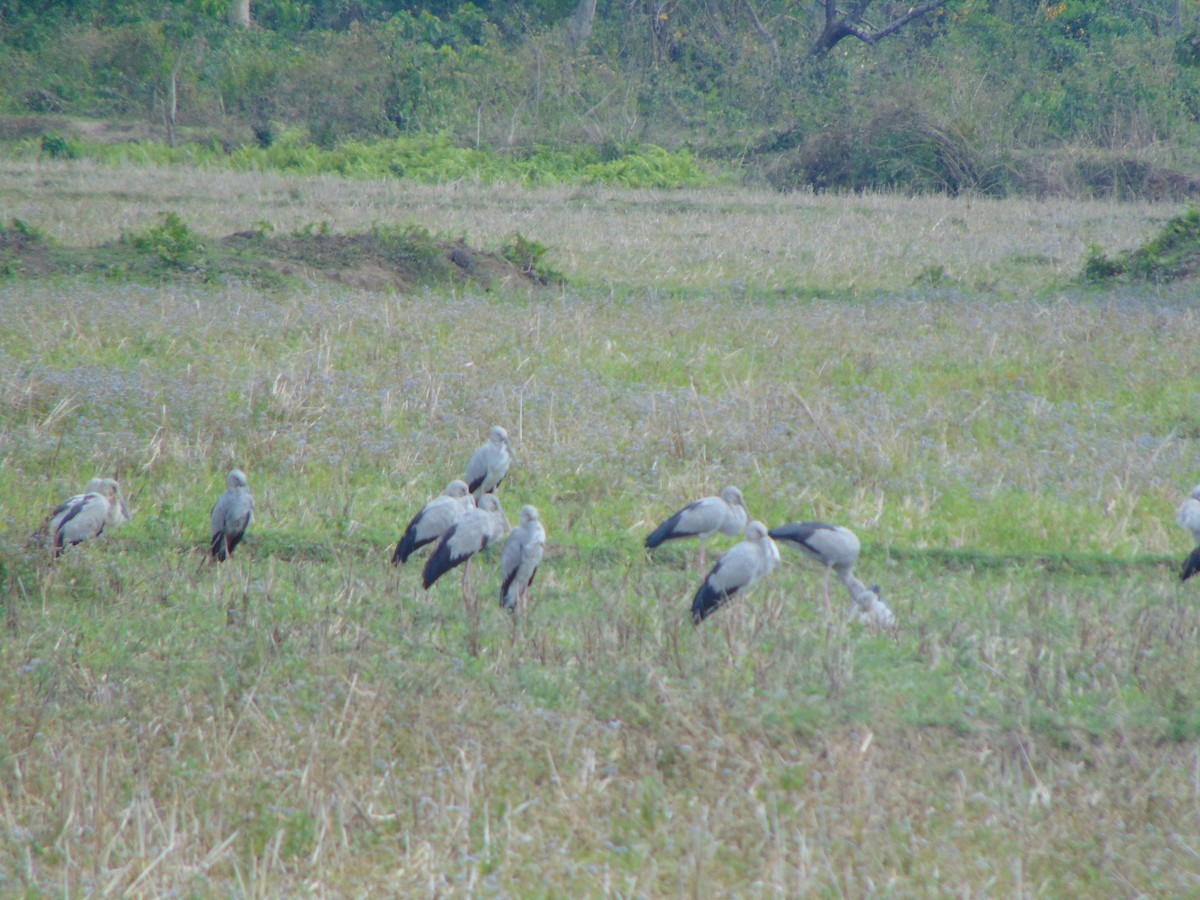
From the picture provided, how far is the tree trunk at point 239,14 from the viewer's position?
1401 inches

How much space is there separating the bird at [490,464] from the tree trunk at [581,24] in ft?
94.3

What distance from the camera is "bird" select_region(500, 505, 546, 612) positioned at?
19.8 ft

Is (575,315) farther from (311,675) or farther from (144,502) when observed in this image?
(311,675)

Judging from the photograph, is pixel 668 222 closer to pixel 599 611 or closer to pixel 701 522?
pixel 701 522

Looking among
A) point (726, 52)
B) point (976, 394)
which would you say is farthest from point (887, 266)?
point (726, 52)

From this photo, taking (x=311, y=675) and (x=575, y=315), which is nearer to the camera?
(x=311, y=675)

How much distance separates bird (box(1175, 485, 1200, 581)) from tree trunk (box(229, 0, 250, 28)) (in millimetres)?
32951

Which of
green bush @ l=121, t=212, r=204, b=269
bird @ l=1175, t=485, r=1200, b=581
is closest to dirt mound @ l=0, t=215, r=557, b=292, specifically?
green bush @ l=121, t=212, r=204, b=269

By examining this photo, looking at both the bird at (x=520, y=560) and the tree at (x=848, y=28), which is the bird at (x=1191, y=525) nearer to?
the bird at (x=520, y=560)

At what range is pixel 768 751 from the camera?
462 cm

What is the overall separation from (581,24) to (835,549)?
3105 centimetres

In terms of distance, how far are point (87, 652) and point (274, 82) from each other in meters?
29.2

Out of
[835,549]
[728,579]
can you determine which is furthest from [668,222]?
[728,579]

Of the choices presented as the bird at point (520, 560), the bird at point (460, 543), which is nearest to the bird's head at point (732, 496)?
the bird at point (520, 560)
